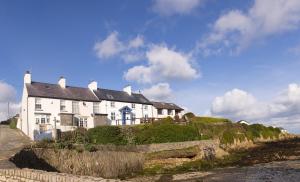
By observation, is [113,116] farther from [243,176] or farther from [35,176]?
[35,176]

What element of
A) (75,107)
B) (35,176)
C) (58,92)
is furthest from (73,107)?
(35,176)

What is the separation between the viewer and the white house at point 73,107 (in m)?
51.1

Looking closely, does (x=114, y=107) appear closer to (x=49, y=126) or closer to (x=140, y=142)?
(x=49, y=126)

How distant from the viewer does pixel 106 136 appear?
41062 millimetres

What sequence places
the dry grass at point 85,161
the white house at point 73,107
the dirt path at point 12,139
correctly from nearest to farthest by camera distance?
the dry grass at point 85,161
the dirt path at point 12,139
the white house at point 73,107

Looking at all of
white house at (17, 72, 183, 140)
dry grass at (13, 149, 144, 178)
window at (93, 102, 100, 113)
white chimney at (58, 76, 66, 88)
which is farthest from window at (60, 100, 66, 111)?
dry grass at (13, 149, 144, 178)

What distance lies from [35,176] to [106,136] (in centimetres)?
2715

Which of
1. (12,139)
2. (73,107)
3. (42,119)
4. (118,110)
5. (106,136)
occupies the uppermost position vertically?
(73,107)

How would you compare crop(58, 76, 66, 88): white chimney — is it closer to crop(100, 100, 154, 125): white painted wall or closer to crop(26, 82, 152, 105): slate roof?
crop(26, 82, 152, 105): slate roof

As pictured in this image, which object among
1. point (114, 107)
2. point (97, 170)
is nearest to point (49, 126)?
point (114, 107)

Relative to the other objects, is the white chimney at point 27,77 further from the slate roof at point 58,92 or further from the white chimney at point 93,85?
the white chimney at point 93,85

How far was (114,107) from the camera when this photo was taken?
61.8 metres

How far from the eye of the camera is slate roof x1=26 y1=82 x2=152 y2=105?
5331 cm

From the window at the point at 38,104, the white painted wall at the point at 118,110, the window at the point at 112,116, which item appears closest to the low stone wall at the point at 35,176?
the window at the point at 38,104
